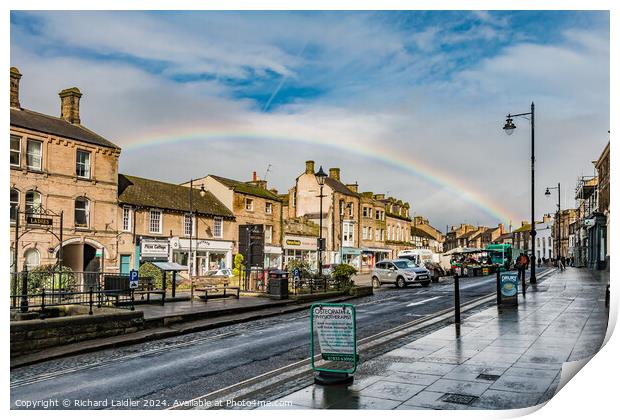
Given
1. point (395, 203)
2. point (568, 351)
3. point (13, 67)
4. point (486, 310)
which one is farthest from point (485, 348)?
point (395, 203)

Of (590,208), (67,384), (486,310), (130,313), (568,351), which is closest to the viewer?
(67,384)

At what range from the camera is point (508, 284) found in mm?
19250

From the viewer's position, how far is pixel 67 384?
30.9 ft

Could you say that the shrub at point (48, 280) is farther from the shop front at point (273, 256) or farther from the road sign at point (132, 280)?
the shop front at point (273, 256)

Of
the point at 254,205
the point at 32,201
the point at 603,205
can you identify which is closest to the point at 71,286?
the point at 32,201

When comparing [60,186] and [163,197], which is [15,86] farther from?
[163,197]

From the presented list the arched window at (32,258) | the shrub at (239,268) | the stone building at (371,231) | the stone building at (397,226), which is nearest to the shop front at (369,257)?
the stone building at (371,231)

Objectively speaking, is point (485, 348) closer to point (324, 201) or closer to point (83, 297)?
point (83, 297)

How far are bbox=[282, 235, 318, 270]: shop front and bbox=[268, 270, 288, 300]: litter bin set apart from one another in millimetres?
23960

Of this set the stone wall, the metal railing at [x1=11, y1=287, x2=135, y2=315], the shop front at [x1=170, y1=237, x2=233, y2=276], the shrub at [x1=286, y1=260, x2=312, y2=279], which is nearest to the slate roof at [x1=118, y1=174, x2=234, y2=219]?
the shop front at [x1=170, y1=237, x2=233, y2=276]

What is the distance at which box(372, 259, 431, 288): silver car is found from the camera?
3344 cm

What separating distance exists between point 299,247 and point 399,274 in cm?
1799
